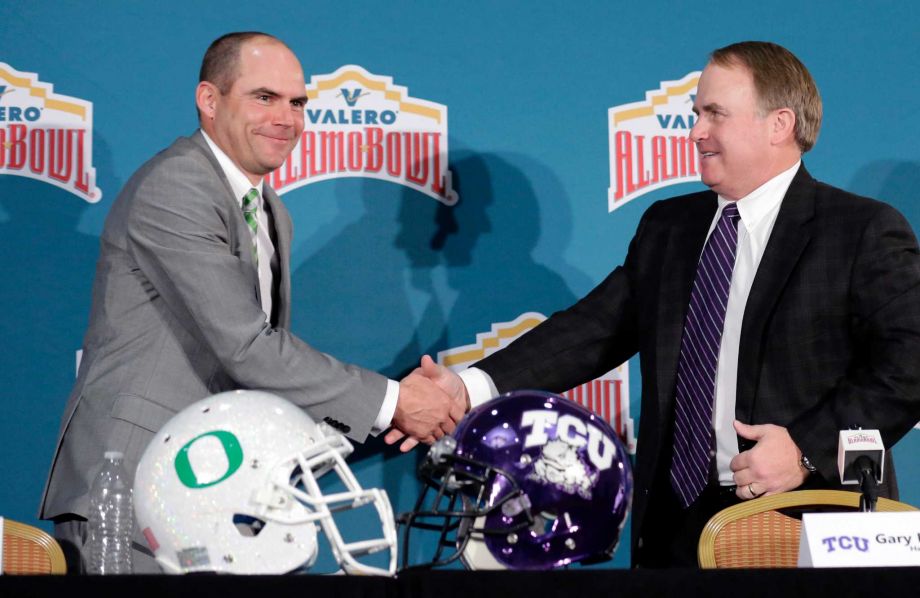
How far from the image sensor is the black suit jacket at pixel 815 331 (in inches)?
108

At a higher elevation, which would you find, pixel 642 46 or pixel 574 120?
pixel 642 46

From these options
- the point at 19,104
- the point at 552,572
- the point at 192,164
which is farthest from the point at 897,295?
the point at 19,104

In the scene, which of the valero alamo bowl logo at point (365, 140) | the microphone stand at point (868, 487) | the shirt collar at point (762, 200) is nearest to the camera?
the microphone stand at point (868, 487)

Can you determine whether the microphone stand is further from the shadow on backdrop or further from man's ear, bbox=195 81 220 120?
the shadow on backdrop

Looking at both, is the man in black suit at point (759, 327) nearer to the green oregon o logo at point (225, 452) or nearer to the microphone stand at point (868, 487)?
the microphone stand at point (868, 487)

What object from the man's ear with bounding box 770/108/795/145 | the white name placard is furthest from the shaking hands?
the white name placard

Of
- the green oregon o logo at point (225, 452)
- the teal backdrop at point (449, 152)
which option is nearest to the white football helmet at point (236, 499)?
the green oregon o logo at point (225, 452)

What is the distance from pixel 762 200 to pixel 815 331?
0.41 metres

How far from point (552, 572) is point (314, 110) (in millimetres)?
2300

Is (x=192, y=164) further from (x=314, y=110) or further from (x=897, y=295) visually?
(x=897, y=295)

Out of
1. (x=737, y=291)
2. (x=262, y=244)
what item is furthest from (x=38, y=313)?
(x=737, y=291)

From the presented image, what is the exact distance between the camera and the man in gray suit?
2686mm

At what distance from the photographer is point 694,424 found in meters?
2.88

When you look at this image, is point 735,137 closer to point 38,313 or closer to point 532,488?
point 532,488
